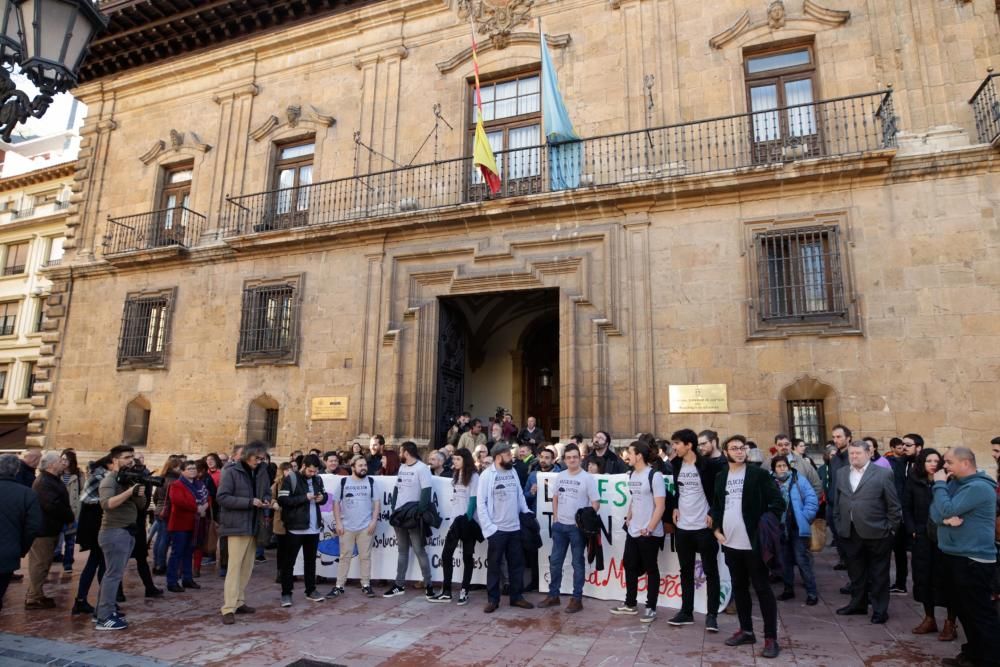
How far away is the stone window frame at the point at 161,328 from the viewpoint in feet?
50.9

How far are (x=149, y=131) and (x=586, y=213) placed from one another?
1317 cm

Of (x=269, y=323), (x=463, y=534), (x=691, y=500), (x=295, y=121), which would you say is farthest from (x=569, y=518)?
(x=295, y=121)

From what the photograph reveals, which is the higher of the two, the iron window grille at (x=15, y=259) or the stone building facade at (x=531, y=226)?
the iron window grille at (x=15, y=259)

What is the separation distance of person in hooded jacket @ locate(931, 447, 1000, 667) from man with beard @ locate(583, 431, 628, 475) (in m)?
3.57

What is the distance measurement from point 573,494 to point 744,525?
1.96 meters

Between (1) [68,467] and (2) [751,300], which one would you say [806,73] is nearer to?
(2) [751,300]

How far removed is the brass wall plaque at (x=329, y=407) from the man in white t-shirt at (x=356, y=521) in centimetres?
585

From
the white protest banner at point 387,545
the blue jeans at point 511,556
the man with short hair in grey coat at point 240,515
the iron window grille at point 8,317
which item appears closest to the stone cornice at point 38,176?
the iron window grille at point 8,317

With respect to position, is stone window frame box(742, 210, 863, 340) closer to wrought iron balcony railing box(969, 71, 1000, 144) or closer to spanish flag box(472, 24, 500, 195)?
wrought iron balcony railing box(969, 71, 1000, 144)

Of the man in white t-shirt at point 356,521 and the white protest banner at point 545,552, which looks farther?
the man in white t-shirt at point 356,521

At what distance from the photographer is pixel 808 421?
419 inches

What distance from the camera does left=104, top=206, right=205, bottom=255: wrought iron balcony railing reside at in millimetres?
16125

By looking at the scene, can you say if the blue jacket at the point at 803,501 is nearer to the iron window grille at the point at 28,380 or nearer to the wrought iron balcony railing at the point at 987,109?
the wrought iron balcony railing at the point at 987,109

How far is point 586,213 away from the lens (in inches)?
484
